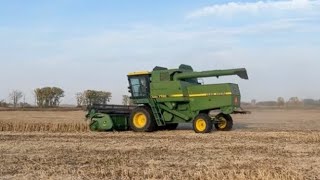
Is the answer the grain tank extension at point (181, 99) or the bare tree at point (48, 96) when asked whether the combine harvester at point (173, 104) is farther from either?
the bare tree at point (48, 96)

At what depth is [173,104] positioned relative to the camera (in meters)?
22.7

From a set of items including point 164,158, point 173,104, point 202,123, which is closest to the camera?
point 164,158

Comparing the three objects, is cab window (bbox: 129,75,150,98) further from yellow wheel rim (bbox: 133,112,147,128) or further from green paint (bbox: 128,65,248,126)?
yellow wheel rim (bbox: 133,112,147,128)

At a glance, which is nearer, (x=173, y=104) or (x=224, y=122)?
(x=173, y=104)

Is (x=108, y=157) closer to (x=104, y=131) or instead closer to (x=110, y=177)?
(x=110, y=177)

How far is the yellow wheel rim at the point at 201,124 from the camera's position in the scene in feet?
70.2

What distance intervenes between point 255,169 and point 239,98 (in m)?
11.8

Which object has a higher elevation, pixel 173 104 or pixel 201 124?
pixel 173 104

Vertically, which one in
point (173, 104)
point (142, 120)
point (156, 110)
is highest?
point (173, 104)

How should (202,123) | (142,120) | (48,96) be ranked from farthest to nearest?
(48,96)
(142,120)
(202,123)

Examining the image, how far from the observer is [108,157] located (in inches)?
507

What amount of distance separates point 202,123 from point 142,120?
317cm

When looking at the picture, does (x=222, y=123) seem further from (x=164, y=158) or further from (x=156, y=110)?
(x=164, y=158)

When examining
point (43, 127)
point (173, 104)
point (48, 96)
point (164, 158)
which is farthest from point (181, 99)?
point (48, 96)
